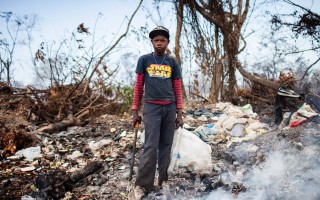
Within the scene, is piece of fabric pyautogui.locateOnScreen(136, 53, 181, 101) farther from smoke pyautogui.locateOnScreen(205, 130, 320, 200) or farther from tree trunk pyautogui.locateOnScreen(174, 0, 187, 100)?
tree trunk pyautogui.locateOnScreen(174, 0, 187, 100)

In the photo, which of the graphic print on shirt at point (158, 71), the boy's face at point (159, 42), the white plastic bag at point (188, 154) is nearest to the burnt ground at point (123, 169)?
the white plastic bag at point (188, 154)

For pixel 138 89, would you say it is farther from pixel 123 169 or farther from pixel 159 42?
pixel 123 169

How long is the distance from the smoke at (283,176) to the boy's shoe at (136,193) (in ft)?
2.28

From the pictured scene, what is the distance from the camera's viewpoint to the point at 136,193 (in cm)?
278

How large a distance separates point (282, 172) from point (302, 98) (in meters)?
2.52

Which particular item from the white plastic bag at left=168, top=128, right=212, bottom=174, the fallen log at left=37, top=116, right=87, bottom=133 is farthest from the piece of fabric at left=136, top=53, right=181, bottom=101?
the fallen log at left=37, top=116, right=87, bottom=133

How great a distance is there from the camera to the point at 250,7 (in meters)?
8.76

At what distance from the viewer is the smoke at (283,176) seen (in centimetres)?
238

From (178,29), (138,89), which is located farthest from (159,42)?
(178,29)

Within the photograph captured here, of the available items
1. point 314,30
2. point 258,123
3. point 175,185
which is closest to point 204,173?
point 175,185

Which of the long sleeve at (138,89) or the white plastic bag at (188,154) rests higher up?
the long sleeve at (138,89)

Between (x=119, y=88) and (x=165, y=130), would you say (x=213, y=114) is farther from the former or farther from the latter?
(x=165, y=130)

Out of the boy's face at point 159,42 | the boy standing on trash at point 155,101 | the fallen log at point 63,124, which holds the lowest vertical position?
the fallen log at point 63,124

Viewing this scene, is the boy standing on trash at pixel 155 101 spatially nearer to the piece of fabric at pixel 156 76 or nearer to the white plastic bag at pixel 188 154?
the piece of fabric at pixel 156 76
